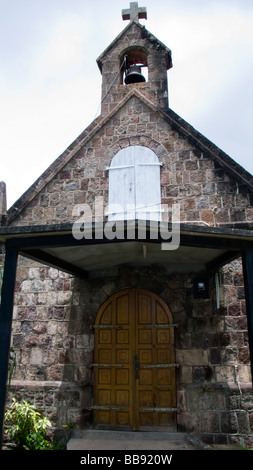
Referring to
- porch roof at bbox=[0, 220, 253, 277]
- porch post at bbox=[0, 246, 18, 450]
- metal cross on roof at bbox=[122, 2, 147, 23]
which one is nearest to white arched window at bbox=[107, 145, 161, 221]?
porch roof at bbox=[0, 220, 253, 277]

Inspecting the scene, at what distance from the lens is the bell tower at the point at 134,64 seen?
313 inches

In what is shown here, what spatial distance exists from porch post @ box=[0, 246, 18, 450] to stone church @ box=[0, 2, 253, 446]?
359 millimetres

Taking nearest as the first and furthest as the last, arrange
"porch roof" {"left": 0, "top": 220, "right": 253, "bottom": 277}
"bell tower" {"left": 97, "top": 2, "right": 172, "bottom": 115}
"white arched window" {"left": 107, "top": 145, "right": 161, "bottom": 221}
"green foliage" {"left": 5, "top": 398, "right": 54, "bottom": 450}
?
"porch roof" {"left": 0, "top": 220, "right": 253, "bottom": 277} < "green foliage" {"left": 5, "top": 398, "right": 54, "bottom": 450} < "white arched window" {"left": 107, "top": 145, "right": 161, "bottom": 221} < "bell tower" {"left": 97, "top": 2, "right": 172, "bottom": 115}

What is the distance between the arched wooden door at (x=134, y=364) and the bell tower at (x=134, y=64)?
403 centimetres

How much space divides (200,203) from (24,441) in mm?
4844

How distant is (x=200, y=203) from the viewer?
6.86 m

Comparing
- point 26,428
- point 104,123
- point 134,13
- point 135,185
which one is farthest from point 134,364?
point 134,13

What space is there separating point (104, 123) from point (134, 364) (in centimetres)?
473

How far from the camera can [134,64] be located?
8789 millimetres

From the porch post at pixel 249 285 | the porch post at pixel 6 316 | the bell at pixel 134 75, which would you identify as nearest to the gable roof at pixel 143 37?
the bell at pixel 134 75

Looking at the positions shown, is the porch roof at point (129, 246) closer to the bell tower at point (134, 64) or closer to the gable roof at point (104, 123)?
the gable roof at point (104, 123)

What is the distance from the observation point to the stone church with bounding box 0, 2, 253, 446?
591 centimetres

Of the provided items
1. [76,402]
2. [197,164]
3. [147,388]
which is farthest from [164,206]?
[76,402]

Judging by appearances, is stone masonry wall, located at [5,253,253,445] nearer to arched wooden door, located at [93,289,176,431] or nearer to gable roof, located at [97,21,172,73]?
arched wooden door, located at [93,289,176,431]
